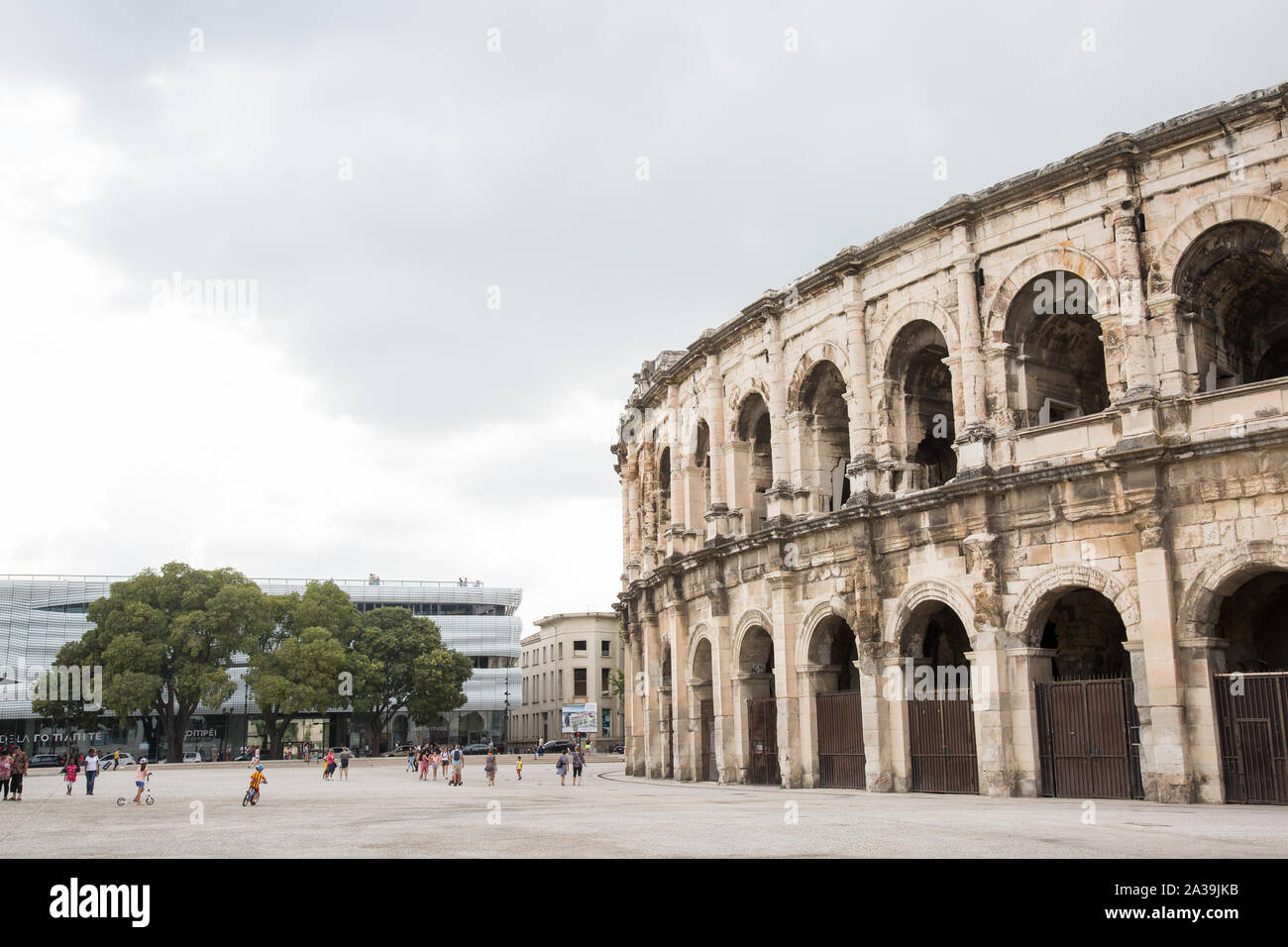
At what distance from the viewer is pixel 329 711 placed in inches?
2899

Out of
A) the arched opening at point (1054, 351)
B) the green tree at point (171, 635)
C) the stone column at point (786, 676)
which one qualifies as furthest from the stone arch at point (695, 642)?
the green tree at point (171, 635)

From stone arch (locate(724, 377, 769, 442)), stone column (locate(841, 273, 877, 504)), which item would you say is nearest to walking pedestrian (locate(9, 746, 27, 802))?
stone arch (locate(724, 377, 769, 442))

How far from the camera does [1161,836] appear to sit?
497 inches

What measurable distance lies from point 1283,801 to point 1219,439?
5.65m

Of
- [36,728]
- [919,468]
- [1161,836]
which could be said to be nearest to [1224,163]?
[919,468]

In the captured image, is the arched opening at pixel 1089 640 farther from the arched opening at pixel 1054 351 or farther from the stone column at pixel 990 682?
the arched opening at pixel 1054 351

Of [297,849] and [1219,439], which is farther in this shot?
[1219,439]

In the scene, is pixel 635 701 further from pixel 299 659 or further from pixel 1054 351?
pixel 299 659

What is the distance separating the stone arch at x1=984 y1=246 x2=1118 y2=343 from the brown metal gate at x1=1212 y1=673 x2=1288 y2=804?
6793 mm

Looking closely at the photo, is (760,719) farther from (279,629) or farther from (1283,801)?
(279,629)

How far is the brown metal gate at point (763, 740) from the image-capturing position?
2695 cm

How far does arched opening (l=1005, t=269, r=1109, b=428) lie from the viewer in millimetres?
21578

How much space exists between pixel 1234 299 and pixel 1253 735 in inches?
316

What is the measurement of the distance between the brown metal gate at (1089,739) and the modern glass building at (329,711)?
1979 inches
